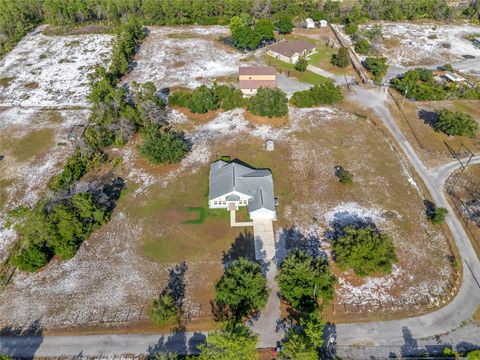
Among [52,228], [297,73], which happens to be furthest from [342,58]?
[52,228]

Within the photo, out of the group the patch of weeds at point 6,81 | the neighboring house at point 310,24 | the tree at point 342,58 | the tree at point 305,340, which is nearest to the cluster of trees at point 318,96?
the tree at point 342,58

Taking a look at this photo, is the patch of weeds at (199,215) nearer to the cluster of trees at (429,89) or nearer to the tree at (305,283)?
the tree at (305,283)

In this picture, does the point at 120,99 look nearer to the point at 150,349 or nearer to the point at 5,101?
the point at 5,101

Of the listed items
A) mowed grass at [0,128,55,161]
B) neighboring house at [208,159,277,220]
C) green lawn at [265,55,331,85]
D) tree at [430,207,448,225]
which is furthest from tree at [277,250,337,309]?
green lawn at [265,55,331,85]

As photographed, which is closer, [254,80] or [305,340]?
[305,340]

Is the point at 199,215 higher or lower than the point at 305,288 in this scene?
lower

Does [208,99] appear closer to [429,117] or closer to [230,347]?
[429,117]

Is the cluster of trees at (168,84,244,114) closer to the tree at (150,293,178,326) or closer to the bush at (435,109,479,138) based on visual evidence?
the bush at (435,109,479,138)
